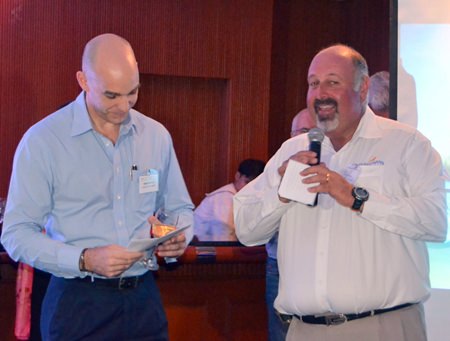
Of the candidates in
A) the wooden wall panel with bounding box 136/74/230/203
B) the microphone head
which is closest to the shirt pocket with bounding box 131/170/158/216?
the microphone head

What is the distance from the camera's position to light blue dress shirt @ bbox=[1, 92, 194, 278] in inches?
107

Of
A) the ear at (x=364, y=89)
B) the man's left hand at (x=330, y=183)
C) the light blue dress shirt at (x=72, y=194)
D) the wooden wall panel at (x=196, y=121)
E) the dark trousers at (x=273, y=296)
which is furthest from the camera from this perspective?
the wooden wall panel at (x=196, y=121)

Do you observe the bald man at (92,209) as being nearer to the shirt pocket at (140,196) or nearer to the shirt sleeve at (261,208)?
the shirt pocket at (140,196)

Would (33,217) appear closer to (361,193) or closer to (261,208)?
(261,208)

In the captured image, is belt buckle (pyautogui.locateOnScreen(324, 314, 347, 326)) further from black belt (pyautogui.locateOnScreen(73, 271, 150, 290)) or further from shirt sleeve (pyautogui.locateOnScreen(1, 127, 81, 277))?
shirt sleeve (pyautogui.locateOnScreen(1, 127, 81, 277))

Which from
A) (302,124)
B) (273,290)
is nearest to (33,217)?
(273,290)

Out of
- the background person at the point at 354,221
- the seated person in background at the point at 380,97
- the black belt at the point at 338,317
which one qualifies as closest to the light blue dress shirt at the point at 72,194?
the background person at the point at 354,221

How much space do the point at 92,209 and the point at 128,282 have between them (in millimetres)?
310

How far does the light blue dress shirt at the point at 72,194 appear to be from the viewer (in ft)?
8.91

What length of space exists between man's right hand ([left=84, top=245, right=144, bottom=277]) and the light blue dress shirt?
6cm

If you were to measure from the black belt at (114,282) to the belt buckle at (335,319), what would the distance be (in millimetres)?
740

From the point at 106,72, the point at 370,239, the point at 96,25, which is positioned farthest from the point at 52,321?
the point at 96,25

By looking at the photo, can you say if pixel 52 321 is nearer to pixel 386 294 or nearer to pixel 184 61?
pixel 386 294

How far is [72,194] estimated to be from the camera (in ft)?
9.20
